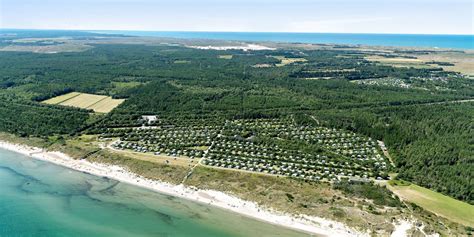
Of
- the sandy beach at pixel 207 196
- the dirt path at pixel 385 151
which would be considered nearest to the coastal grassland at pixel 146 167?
the sandy beach at pixel 207 196

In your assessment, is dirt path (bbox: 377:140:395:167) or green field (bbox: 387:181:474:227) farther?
dirt path (bbox: 377:140:395:167)

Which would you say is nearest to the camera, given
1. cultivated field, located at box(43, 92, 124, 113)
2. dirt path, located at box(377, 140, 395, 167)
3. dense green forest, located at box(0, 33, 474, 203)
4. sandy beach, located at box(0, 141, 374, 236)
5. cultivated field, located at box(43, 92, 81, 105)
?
sandy beach, located at box(0, 141, 374, 236)

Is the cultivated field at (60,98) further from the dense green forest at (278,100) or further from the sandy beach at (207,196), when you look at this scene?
the sandy beach at (207,196)

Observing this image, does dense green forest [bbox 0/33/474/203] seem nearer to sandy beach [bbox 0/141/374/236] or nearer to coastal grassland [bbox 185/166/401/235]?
sandy beach [bbox 0/141/374/236]

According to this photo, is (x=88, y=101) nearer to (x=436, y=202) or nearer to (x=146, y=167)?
(x=146, y=167)

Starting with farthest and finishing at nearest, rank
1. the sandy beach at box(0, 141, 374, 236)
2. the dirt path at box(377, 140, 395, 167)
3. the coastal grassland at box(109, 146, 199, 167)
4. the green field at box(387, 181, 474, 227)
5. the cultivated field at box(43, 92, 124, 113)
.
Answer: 1. the cultivated field at box(43, 92, 124, 113)
2. the dirt path at box(377, 140, 395, 167)
3. the coastal grassland at box(109, 146, 199, 167)
4. the green field at box(387, 181, 474, 227)
5. the sandy beach at box(0, 141, 374, 236)

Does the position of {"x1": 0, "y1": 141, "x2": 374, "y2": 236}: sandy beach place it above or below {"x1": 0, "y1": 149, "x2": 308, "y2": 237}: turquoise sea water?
above

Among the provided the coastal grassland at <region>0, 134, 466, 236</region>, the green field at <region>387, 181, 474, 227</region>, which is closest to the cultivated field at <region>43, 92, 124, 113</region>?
the coastal grassland at <region>0, 134, 466, 236</region>

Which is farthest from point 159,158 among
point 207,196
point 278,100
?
point 278,100
